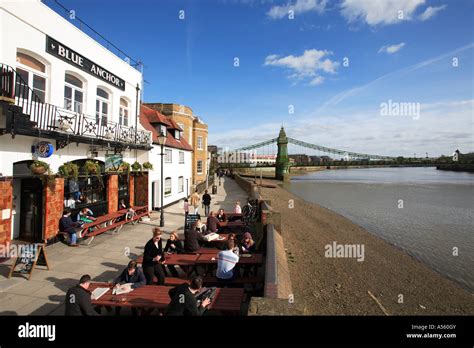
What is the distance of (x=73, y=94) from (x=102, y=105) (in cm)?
229

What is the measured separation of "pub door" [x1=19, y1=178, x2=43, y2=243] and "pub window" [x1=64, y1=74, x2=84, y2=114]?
128 inches

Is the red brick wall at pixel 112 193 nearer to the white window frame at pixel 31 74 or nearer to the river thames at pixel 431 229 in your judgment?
the white window frame at pixel 31 74

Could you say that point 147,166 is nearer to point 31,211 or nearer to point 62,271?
point 31,211

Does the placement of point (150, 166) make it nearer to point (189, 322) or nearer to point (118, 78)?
point (118, 78)

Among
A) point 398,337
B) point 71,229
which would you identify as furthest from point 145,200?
point 398,337

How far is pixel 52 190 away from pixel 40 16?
5.93 meters

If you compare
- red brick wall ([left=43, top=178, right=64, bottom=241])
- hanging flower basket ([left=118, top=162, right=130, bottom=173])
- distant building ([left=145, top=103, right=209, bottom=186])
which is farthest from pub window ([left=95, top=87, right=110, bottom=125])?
distant building ([left=145, top=103, right=209, bottom=186])

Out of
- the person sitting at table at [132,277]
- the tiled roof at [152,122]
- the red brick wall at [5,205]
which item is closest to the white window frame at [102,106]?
the tiled roof at [152,122]

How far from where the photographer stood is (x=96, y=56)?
1241cm

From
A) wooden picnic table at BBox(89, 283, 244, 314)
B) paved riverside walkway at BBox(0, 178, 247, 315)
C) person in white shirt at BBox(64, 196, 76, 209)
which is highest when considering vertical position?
person in white shirt at BBox(64, 196, 76, 209)

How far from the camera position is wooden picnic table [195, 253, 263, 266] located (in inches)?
262

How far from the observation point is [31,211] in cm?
961

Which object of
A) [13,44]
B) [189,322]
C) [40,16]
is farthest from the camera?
[40,16]

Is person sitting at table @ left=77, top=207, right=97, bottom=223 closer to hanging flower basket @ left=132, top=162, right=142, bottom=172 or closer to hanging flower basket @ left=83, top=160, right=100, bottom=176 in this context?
hanging flower basket @ left=83, top=160, right=100, bottom=176
